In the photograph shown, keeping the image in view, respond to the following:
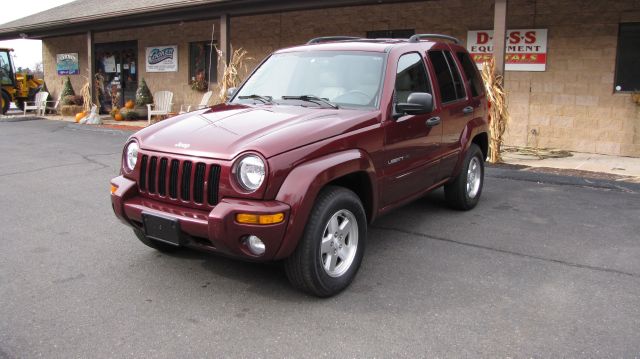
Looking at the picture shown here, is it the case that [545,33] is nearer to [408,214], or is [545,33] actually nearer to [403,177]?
[408,214]

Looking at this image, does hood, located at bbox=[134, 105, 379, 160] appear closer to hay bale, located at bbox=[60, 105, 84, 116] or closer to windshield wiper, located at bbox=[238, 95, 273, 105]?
windshield wiper, located at bbox=[238, 95, 273, 105]

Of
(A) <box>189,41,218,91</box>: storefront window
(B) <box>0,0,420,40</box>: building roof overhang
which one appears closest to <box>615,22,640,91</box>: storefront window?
(B) <box>0,0,420,40</box>: building roof overhang

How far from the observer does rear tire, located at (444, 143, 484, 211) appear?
603 cm

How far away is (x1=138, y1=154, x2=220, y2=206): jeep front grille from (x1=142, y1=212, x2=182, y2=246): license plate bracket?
6.7 inches

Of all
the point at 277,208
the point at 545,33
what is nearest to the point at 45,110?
the point at 545,33

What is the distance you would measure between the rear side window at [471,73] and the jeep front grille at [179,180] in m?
3.58

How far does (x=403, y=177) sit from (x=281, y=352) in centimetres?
210

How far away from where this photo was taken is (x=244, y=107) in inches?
A: 183

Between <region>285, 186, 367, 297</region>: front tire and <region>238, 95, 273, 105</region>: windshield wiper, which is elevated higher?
<region>238, 95, 273, 105</region>: windshield wiper

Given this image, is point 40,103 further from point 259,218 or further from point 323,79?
point 259,218

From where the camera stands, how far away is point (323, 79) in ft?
15.8

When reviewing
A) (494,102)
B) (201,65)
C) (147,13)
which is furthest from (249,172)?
(201,65)

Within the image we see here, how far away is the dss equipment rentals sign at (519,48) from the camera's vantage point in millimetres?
11250

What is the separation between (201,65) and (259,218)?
1520cm
